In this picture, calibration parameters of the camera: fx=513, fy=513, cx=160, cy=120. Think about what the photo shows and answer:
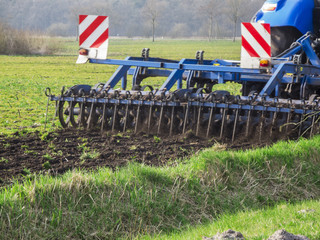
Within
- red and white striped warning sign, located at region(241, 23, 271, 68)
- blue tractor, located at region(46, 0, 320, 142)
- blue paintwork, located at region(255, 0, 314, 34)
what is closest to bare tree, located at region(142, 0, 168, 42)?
blue paintwork, located at region(255, 0, 314, 34)

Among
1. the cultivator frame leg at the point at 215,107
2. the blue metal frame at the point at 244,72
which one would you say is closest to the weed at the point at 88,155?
the cultivator frame leg at the point at 215,107

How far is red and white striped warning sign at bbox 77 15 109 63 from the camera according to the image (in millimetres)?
8820

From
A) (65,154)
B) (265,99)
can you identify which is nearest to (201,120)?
(265,99)

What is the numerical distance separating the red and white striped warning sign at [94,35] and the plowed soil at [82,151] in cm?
149

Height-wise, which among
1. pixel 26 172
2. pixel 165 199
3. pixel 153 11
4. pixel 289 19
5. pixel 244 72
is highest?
pixel 153 11

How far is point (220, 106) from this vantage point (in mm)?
7750

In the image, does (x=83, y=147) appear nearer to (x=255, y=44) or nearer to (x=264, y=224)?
(x=255, y=44)

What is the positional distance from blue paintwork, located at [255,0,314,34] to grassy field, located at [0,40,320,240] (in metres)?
3.58

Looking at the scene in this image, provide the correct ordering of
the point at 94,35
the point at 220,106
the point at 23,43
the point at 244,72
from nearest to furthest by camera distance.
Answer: the point at 220,106 → the point at 244,72 → the point at 94,35 → the point at 23,43

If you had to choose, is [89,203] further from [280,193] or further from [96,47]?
[96,47]

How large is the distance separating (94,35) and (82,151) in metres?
2.73

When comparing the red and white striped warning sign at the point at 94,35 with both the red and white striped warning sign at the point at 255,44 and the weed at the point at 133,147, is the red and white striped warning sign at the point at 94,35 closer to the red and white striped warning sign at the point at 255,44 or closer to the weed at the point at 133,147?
the weed at the point at 133,147

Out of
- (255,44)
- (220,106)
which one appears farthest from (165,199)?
(255,44)

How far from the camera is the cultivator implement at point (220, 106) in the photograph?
7543 mm
